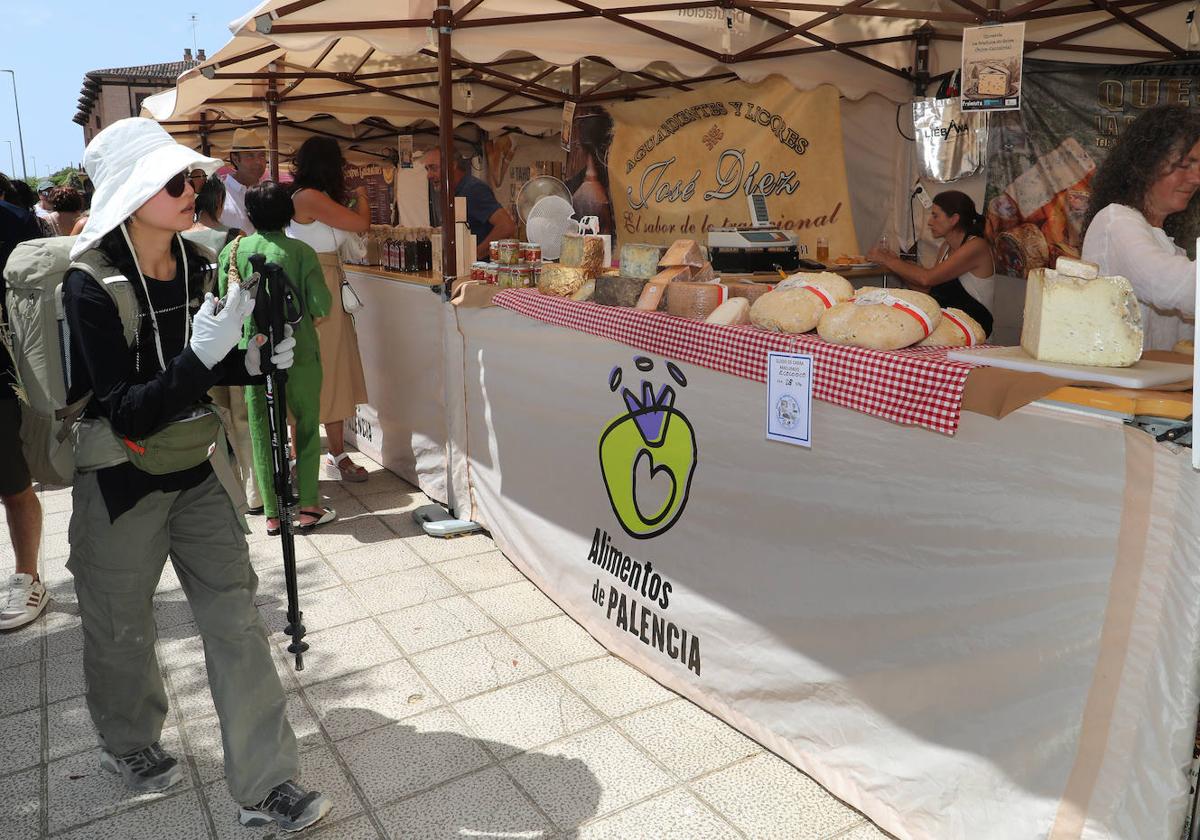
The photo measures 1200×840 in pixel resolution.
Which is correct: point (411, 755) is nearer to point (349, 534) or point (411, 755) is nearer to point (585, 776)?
point (585, 776)

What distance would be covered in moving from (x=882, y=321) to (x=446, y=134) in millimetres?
3108

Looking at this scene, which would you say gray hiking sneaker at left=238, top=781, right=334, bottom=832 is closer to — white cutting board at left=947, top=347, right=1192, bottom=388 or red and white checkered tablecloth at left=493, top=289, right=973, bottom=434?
red and white checkered tablecloth at left=493, top=289, right=973, bottom=434

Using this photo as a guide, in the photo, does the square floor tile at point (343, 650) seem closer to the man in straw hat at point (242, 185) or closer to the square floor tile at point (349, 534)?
the square floor tile at point (349, 534)

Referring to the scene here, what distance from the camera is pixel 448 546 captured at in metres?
4.53

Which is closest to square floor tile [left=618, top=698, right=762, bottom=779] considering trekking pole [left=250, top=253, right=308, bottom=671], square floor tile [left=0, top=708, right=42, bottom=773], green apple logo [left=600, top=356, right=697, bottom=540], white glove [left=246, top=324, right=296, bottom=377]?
green apple logo [left=600, top=356, right=697, bottom=540]

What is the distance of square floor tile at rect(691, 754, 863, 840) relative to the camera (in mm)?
2330

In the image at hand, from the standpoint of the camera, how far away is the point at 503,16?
5137mm

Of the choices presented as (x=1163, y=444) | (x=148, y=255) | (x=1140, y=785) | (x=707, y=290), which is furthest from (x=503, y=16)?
(x=1140, y=785)

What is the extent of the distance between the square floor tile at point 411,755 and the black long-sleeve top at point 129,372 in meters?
1.04

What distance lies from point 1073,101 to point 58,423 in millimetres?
5859

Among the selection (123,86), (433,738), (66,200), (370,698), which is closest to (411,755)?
(433,738)

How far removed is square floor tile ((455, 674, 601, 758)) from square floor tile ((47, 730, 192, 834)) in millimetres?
898

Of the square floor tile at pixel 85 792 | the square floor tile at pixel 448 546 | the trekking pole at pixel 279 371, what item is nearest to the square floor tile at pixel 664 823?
the trekking pole at pixel 279 371

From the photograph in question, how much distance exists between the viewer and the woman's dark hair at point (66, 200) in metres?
6.40
